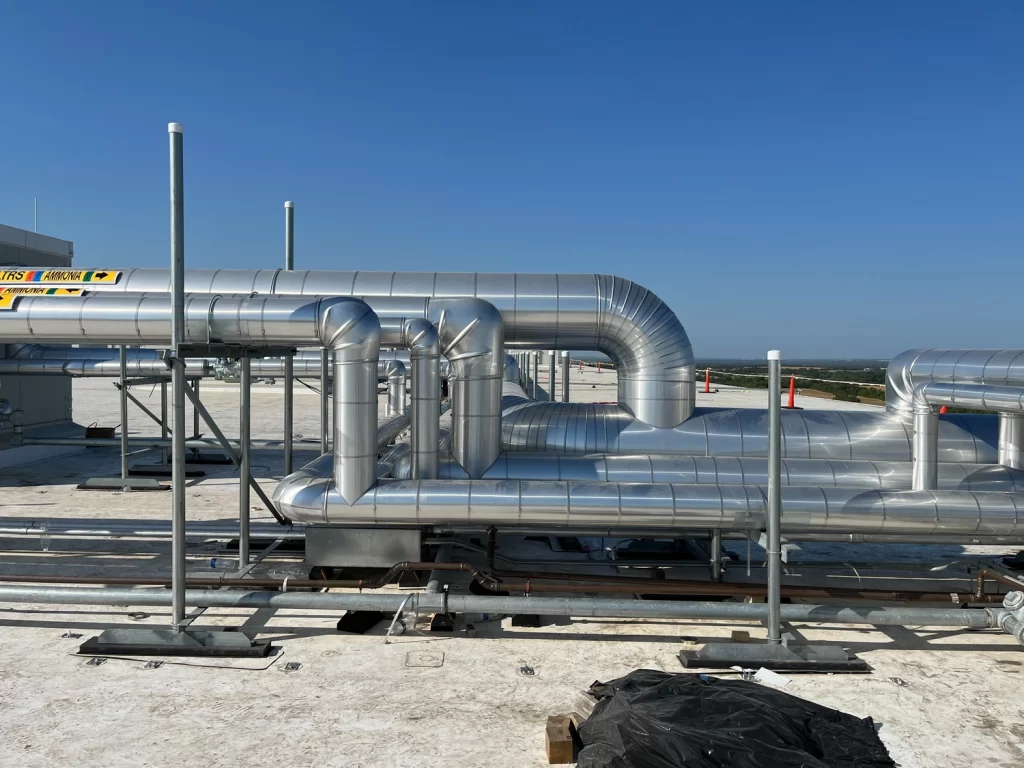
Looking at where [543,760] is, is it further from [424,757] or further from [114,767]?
[114,767]

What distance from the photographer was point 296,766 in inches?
178

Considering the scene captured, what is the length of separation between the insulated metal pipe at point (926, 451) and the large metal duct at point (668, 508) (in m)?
0.19

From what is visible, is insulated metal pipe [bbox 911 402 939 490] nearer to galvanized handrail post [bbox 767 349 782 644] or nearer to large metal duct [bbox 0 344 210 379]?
galvanized handrail post [bbox 767 349 782 644]

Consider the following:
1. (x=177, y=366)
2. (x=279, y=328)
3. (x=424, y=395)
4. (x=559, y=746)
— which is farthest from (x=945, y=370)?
(x=177, y=366)

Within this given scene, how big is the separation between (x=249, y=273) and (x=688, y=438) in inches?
236

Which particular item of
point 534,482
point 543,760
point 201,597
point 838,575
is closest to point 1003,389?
point 838,575

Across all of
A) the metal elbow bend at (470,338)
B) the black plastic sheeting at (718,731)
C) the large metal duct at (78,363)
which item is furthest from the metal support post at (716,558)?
the large metal duct at (78,363)

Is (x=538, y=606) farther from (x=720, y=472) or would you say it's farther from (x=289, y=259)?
(x=289, y=259)

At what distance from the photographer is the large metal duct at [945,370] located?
739 centimetres

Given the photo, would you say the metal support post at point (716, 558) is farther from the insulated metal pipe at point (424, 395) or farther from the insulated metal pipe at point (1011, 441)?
the insulated metal pipe at point (1011, 441)

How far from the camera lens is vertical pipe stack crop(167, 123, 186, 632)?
19.5 feet

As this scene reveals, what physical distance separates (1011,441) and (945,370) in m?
1.20

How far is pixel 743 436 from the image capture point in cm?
838

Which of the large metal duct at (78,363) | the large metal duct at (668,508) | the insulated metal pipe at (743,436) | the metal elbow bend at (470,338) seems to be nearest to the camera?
the large metal duct at (668,508)
